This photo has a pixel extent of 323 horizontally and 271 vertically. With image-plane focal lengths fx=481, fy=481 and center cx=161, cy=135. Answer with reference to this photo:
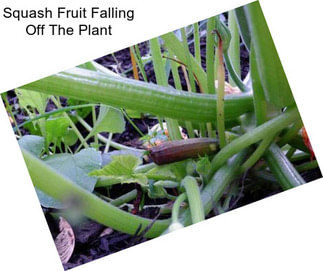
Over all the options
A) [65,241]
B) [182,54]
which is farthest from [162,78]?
[65,241]

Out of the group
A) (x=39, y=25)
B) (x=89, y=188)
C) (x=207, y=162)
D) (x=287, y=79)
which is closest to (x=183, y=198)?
(x=207, y=162)

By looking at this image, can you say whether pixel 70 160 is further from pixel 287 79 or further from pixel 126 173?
pixel 287 79

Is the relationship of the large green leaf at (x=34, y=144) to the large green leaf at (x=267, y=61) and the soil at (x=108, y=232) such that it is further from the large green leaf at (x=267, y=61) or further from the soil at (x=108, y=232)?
the large green leaf at (x=267, y=61)

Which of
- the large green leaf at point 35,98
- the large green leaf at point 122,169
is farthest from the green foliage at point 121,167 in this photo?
the large green leaf at point 35,98

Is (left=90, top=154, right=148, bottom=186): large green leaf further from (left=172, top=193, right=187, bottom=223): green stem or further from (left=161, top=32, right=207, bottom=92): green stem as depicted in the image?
(left=161, top=32, right=207, bottom=92): green stem

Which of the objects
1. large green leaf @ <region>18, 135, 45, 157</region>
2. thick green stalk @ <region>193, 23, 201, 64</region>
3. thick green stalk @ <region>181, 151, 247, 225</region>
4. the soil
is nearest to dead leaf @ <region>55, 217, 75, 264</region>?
the soil

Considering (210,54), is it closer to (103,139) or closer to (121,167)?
(121,167)

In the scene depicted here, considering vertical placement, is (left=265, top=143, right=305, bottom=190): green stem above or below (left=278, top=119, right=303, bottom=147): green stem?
below
